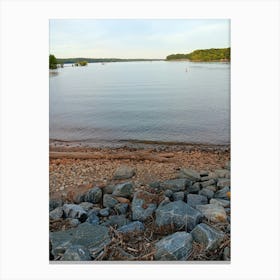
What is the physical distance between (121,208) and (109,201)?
10 centimetres

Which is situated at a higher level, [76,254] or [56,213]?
[56,213]

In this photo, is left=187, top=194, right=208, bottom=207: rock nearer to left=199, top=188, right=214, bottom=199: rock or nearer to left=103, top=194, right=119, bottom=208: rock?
left=199, top=188, right=214, bottom=199: rock

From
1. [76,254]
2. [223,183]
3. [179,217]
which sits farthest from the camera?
[223,183]

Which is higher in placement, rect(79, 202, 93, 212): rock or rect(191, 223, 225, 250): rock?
rect(79, 202, 93, 212): rock

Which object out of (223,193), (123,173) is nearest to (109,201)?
(123,173)

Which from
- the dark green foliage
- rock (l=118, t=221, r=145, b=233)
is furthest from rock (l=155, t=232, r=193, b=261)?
the dark green foliage

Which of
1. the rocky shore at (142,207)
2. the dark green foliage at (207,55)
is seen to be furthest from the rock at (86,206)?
the dark green foliage at (207,55)

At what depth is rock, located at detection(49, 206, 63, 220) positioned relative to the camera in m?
2.54

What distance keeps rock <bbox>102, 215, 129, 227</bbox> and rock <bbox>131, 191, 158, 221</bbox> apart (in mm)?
63

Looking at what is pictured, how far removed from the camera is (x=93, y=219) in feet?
8.41

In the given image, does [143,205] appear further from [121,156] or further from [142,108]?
[142,108]

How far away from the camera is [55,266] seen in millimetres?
2422
